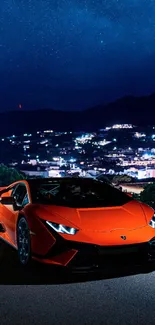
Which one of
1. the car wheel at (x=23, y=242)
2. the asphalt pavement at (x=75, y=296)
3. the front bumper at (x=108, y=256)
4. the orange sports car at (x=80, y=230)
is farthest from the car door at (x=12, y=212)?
the front bumper at (x=108, y=256)

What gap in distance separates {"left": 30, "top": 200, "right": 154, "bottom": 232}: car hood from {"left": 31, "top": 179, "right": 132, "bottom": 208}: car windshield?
223 mm

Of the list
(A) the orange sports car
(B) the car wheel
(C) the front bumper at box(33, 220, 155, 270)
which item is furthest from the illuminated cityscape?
(C) the front bumper at box(33, 220, 155, 270)

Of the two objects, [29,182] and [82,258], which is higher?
[29,182]

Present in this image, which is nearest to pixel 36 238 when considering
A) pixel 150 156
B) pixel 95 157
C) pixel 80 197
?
pixel 80 197

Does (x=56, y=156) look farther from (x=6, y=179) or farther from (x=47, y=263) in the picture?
(x=47, y=263)

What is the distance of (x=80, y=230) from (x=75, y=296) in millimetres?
853

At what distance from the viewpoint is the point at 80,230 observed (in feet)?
16.8

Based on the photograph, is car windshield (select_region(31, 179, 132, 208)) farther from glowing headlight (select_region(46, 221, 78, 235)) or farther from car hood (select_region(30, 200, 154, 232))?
glowing headlight (select_region(46, 221, 78, 235))

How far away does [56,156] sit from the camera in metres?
122

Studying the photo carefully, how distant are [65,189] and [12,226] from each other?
1070 mm

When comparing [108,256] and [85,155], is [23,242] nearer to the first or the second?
[108,256]

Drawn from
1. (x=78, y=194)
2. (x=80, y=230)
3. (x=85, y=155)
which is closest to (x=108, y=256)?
(x=80, y=230)

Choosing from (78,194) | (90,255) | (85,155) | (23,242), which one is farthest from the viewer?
(85,155)

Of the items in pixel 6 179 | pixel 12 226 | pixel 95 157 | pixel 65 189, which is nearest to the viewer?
pixel 12 226
